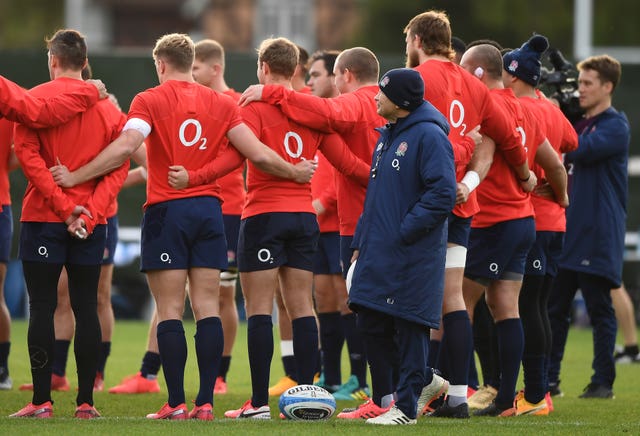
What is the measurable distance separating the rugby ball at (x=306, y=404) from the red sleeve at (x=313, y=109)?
1702 mm

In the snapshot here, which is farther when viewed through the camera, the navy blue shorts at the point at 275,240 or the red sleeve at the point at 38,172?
the navy blue shorts at the point at 275,240

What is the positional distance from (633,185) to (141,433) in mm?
10618

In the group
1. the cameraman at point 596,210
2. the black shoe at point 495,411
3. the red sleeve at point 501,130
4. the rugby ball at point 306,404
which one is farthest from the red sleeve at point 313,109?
the cameraman at point 596,210

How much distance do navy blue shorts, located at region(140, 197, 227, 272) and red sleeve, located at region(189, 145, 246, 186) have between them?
0.12 m

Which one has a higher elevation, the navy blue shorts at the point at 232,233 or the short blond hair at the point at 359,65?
the short blond hair at the point at 359,65

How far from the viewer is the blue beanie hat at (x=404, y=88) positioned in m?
7.39

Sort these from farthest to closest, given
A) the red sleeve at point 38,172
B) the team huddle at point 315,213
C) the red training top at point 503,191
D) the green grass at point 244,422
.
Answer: the red training top at point 503,191
the red sleeve at point 38,172
the team huddle at point 315,213
the green grass at point 244,422

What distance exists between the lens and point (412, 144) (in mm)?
7352

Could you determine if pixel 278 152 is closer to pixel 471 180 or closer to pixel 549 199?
pixel 471 180

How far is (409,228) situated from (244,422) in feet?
5.02

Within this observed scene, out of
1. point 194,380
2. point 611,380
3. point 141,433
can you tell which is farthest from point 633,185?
point 141,433

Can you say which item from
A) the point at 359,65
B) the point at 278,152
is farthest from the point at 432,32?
the point at 278,152

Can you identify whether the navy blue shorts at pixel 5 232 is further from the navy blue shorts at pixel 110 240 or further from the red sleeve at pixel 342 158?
the red sleeve at pixel 342 158

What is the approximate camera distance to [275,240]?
314 inches
